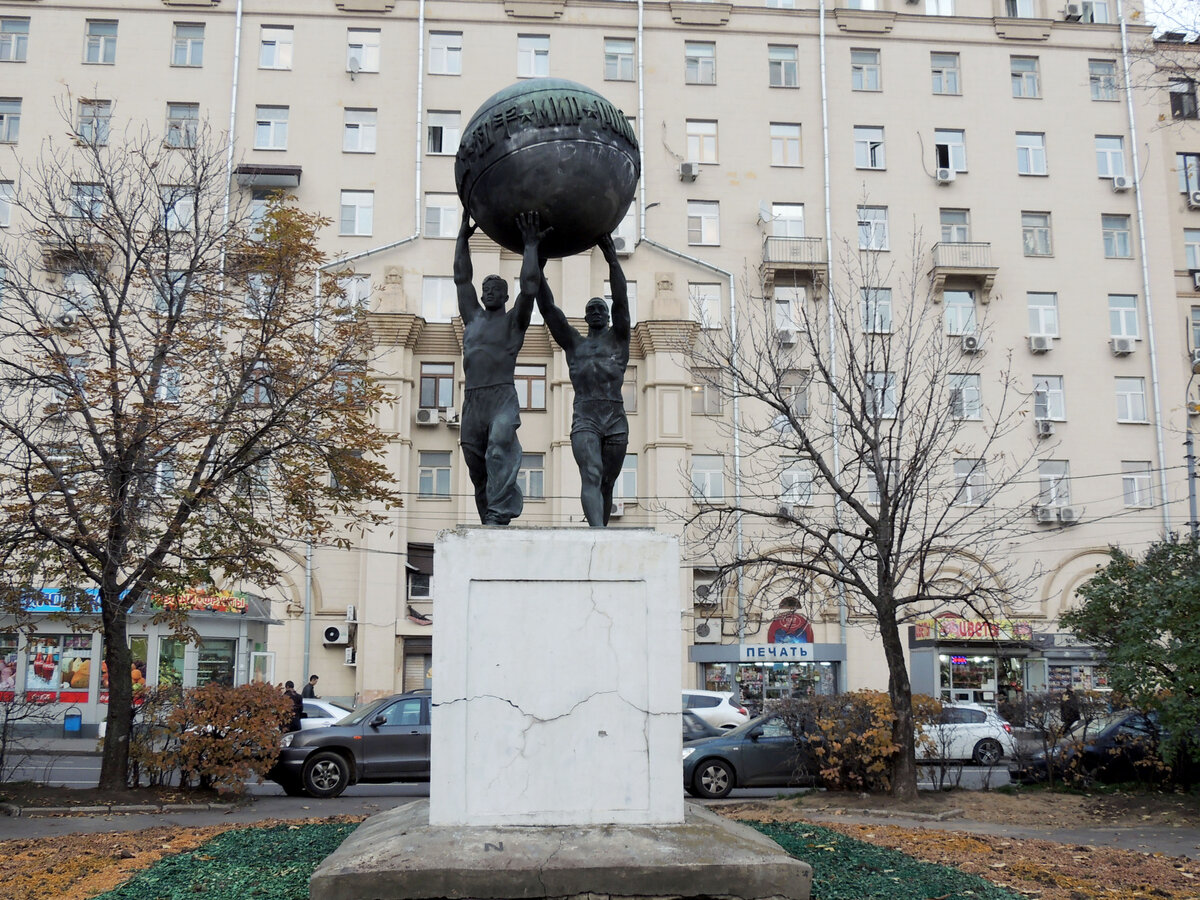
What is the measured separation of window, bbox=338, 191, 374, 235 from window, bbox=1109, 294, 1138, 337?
77.6 ft

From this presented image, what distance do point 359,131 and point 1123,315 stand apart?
984 inches

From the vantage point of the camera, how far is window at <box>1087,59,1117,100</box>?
3547 cm

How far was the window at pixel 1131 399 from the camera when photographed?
33.8 m

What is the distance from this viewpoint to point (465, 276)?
7891 mm

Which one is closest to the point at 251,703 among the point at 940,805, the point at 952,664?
the point at 940,805

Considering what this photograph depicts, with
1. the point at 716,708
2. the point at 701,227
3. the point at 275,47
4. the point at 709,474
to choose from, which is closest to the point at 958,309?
the point at 701,227

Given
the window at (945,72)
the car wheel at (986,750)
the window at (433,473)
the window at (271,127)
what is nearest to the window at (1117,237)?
the window at (945,72)

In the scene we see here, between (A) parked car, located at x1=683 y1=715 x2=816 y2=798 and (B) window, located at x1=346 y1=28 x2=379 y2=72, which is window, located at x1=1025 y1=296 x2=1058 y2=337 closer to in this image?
(B) window, located at x1=346 y1=28 x2=379 y2=72

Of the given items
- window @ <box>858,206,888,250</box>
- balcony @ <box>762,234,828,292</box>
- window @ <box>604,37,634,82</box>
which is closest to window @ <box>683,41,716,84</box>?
window @ <box>604,37,634,82</box>

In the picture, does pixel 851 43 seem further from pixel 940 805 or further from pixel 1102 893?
pixel 1102 893

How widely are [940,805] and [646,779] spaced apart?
7.99 meters

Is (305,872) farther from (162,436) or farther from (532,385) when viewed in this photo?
(532,385)

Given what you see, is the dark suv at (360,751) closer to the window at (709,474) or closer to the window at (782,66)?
the window at (709,474)

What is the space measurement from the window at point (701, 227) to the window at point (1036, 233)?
9.88 m
